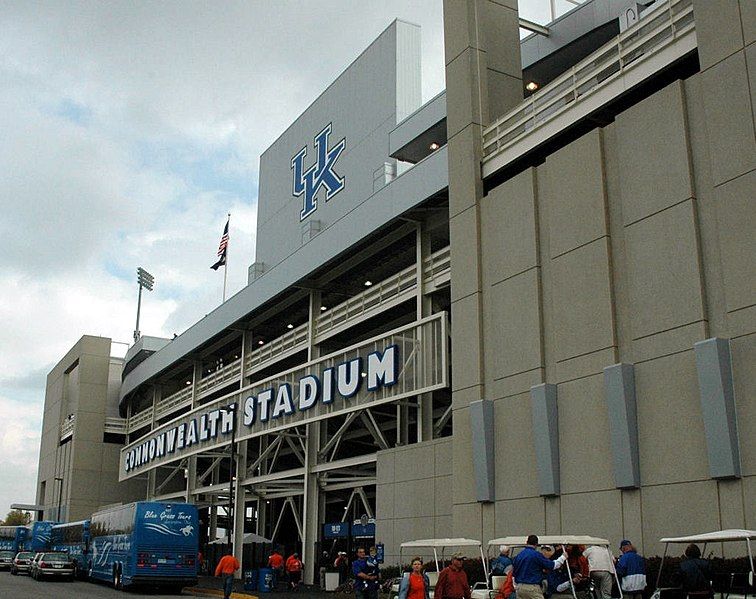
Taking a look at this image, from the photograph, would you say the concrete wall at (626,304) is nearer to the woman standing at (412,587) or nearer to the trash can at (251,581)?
the woman standing at (412,587)

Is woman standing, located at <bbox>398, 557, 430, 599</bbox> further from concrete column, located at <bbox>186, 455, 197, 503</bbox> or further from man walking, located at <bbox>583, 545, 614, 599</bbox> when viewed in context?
concrete column, located at <bbox>186, 455, 197, 503</bbox>

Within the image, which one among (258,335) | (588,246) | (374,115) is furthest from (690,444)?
(258,335)

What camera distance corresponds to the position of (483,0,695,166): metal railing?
2127cm

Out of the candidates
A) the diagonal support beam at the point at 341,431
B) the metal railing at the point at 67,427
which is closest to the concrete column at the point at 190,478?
the diagonal support beam at the point at 341,431

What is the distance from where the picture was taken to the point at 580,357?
21891mm

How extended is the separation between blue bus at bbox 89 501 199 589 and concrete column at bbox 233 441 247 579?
9471 mm

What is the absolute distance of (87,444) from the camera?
3088 inches

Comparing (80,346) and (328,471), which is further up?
(80,346)

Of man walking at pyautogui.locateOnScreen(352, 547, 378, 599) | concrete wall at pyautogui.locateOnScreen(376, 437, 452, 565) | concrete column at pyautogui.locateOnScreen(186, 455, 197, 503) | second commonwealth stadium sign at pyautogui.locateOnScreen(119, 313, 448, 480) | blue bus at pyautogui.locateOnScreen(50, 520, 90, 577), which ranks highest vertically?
second commonwealth stadium sign at pyautogui.locateOnScreen(119, 313, 448, 480)

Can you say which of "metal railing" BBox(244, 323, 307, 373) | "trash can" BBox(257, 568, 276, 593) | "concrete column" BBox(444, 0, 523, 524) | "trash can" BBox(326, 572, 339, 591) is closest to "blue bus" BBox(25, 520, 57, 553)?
"metal railing" BBox(244, 323, 307, 373)

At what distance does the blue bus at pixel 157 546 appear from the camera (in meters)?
33.2

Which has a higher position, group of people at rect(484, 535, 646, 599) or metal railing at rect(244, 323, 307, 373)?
metal railing at rect(244, 323, 307, 373)

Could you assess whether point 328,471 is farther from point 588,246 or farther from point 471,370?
point 588,246

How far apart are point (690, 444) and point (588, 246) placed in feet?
19.1
